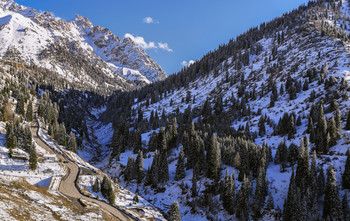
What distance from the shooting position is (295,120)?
93625 mm

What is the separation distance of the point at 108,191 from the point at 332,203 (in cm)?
5736

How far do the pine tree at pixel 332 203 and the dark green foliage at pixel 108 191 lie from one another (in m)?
53.8

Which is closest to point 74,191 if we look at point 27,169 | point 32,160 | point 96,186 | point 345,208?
point 96,186

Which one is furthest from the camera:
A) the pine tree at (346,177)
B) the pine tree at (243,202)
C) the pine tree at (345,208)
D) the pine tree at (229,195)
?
the pine tree at (229,195)

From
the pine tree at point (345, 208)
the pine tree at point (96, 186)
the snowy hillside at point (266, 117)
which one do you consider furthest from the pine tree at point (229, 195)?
the pine tree at point (96, 186)

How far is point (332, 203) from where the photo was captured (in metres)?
48.8

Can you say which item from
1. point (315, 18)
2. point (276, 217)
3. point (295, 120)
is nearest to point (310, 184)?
point (276, 217)

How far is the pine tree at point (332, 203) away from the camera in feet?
156

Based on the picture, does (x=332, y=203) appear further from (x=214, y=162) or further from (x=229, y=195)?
(x=214, y=162)

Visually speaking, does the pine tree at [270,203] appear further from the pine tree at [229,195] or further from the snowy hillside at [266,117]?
the pine tree at [229,195]

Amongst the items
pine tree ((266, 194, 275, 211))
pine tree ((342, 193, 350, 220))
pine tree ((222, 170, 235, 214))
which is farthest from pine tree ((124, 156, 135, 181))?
pine tree ((342, 193, 350, 220))

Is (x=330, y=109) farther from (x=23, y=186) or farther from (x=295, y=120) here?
(x=23, y=186)

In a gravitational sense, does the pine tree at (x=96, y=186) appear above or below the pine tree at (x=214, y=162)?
below

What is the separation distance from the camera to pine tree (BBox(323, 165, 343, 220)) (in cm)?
4769
